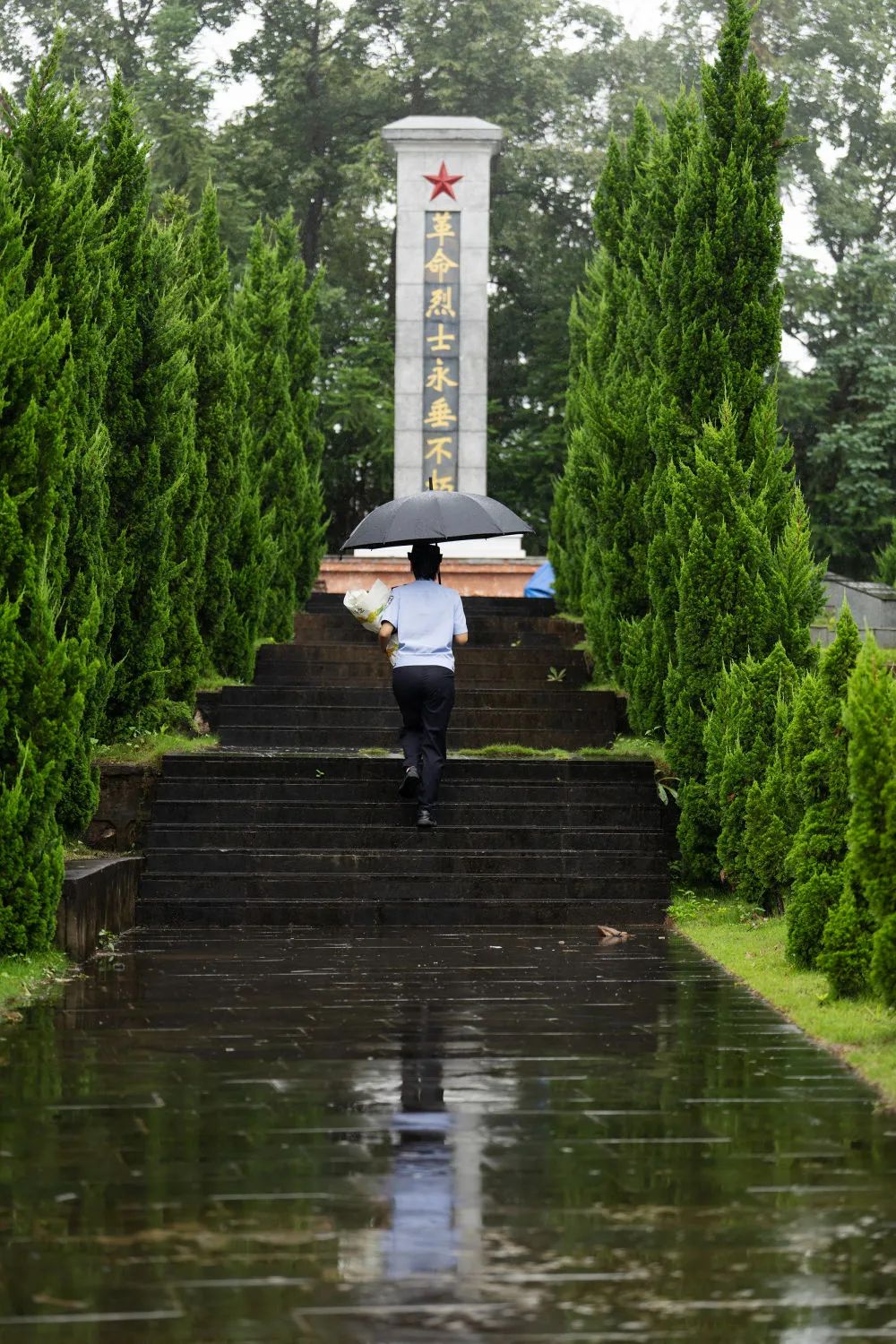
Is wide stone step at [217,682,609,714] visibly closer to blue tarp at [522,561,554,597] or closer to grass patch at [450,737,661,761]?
grass patch at [450,737,661,761]

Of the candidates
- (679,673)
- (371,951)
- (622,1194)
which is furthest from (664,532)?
(622,1194)

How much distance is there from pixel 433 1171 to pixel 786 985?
147 inches

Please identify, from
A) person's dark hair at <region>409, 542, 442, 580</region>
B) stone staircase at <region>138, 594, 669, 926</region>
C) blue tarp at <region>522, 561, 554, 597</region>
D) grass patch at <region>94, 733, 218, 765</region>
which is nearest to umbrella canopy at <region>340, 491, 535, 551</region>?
person's dark hair at <region>409, 542, 442, 580</region>

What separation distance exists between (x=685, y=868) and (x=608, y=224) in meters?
10.2

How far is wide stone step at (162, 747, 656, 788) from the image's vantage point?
12727 millimetres

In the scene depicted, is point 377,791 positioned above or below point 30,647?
below

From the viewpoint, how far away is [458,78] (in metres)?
38.2

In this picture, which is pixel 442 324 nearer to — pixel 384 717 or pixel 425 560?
pixel 384 717

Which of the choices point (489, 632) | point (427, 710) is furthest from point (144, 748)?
point (489, 632)

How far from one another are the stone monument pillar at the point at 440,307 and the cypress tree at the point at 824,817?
18.5m

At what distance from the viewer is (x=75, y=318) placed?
1111 cm

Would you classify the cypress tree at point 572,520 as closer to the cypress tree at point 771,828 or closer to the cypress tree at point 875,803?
the cypress tree at point 771,828

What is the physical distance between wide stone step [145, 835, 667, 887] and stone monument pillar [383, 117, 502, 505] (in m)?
15.6

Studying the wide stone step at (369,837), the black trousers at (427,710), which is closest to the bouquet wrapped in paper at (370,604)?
the black trousers at (427,710)
